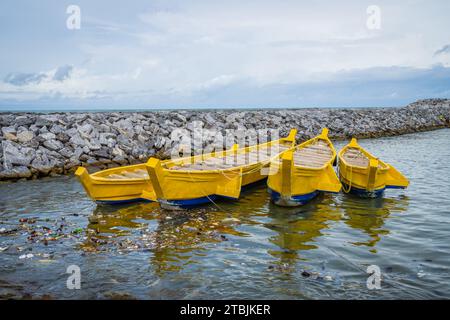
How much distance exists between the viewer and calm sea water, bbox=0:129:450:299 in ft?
23.4

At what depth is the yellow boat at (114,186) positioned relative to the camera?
479 inches

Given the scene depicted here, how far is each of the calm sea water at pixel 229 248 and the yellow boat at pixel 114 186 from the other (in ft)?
1.27

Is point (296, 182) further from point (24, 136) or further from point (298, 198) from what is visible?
point (24, 136)

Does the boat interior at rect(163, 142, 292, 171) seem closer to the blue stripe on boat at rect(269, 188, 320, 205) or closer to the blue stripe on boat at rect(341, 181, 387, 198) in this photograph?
the blue stripe on boat at rect(269, 188, 320, 205)

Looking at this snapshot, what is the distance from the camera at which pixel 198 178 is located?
1219cm

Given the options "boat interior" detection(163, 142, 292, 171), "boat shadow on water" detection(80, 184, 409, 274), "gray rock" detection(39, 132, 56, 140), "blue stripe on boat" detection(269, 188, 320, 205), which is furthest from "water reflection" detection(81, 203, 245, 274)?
"gray rock" detection(39, 132, 56, 140)

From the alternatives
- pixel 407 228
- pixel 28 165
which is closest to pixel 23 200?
pixel 28 165

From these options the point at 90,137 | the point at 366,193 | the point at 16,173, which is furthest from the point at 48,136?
the point at 366,193

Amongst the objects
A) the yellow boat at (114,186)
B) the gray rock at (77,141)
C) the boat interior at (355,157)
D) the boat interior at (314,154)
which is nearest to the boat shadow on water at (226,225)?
the yellow boat at (114,186)

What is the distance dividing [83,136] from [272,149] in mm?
11119

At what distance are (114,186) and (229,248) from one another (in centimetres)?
545

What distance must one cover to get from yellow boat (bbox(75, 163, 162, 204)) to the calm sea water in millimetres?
386

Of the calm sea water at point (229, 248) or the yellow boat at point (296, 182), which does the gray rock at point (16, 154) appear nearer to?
the calm sea water at point (229, 248)

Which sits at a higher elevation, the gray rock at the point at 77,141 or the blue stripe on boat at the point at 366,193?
the gray rock at the point at 77,141
